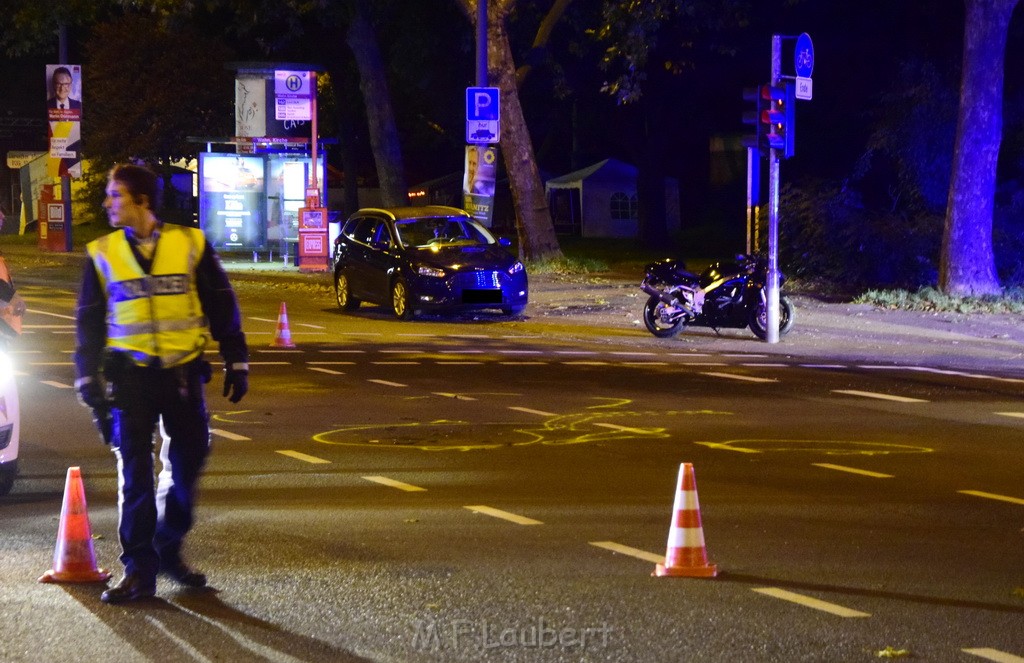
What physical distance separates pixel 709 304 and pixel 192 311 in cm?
1470

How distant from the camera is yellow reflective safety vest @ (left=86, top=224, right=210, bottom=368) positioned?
7.13 meters

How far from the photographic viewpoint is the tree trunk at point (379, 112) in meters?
41.0

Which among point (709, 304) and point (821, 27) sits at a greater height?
point (821, 27)

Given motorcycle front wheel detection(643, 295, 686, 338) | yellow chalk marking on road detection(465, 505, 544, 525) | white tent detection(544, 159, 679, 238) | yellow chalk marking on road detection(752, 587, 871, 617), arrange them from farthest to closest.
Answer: white tent detection(544, 159, 679, 238)
motorcycle front wheel detection(643, 295, 686, 338)
yellow chalk marking on road detection(465, 505, 544, 525)
yellow chalk marking on road detection(752, 587, 871, 617)

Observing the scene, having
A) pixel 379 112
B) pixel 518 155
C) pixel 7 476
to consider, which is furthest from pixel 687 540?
pixel 379 112

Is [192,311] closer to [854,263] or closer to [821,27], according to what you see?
[854,263]

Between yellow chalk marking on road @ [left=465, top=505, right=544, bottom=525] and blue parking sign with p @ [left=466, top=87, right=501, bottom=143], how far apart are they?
1944cm

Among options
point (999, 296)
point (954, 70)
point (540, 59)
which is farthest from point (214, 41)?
point (999, 296)

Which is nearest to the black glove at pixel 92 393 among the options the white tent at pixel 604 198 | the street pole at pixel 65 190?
the street pole at pixel 65 190

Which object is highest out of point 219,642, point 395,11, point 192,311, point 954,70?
point 395,11

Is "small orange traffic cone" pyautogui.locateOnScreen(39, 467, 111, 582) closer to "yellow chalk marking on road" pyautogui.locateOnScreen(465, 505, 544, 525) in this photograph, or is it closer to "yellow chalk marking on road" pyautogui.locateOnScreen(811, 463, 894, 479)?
"yellow chalk marking on road" pyautogui.locateOnScreen(465, 505, 544, 525)

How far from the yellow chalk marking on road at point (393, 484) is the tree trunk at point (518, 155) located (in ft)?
73.7

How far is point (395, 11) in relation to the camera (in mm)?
41750

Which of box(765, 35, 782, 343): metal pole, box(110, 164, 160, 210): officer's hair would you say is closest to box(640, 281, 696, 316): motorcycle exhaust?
box(765, 35, 782, 343): metal pole
